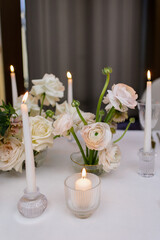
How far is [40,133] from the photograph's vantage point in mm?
838

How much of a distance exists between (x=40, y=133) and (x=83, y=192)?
0.84ft

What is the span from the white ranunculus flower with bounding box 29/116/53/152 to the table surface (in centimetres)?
11

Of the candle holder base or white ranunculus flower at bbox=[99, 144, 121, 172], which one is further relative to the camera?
white ranunculus flower at bbox=[99, 144, 121, 172]

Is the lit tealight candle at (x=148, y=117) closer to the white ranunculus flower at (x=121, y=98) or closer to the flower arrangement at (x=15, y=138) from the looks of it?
the white ranunculus flower at (x=121, y=98)

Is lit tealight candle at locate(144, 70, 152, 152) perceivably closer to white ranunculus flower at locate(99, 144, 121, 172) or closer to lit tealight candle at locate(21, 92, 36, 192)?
white ranunculus flower at locate(99, 144, 121, 172)

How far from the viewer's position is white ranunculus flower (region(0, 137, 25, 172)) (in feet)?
2.70

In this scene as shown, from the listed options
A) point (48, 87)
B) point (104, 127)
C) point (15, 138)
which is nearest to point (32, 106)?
point (48, 87)

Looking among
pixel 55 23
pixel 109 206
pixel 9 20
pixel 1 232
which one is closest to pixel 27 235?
pixel 1 232

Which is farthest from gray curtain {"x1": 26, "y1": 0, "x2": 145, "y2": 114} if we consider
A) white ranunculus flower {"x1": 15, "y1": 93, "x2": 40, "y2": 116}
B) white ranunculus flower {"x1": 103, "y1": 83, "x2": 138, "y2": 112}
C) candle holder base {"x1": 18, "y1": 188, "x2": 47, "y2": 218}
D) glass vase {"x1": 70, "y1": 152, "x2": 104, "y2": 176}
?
candle holder base {"x1": 18, "y1": 188, "x2": 47, "y2": 218}

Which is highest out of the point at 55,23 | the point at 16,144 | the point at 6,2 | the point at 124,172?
the point at 6,2

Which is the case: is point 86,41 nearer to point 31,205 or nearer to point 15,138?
point 15,138

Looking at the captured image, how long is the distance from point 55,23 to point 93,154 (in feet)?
7.77

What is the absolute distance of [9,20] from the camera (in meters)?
2.70

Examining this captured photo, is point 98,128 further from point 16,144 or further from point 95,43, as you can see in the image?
point 95,43
